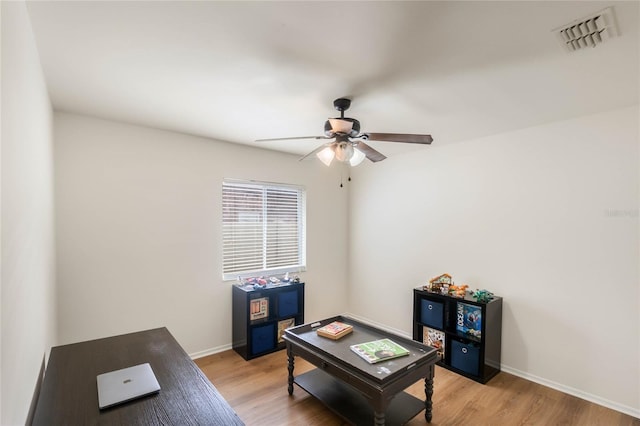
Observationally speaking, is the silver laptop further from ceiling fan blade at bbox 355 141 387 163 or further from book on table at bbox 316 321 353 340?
ceiling fan blade at bbox 355 141 387 163

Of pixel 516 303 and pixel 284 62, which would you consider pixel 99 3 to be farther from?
pixel 516 303

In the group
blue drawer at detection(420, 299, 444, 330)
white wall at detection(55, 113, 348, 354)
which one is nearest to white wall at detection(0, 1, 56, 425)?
white wall at detection(55, 113, 348, 354)

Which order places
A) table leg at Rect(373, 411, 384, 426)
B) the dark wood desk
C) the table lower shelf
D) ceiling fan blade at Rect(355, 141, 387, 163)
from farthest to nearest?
1. ceiling fan blade at Rect(355, 141, 387, 163)
2. the table lower shelf
3. table leg at Rect(373, 411, 384, 426)
4. the dark wood desk

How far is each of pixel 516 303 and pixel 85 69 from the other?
4.03 metres

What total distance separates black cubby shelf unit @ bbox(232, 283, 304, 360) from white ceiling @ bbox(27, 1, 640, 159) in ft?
6.20

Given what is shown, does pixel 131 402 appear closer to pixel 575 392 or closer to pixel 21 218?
pixel 21 218

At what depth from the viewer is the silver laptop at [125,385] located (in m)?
1.23

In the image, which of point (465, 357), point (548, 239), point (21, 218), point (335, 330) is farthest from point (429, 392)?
point (21, 218)

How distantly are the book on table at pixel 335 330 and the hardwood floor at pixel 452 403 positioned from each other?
1.84 feet

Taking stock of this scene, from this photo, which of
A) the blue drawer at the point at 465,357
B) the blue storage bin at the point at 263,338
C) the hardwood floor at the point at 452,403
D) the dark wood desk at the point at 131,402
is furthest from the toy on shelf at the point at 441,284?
the dark wood desk at the point at 131,402

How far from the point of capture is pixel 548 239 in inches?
111

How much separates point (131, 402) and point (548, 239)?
3353 mm

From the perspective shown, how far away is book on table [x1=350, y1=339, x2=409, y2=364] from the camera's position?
85.3 inches

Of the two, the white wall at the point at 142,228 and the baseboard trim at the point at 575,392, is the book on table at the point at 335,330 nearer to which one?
the white wall at the point at 142,228
